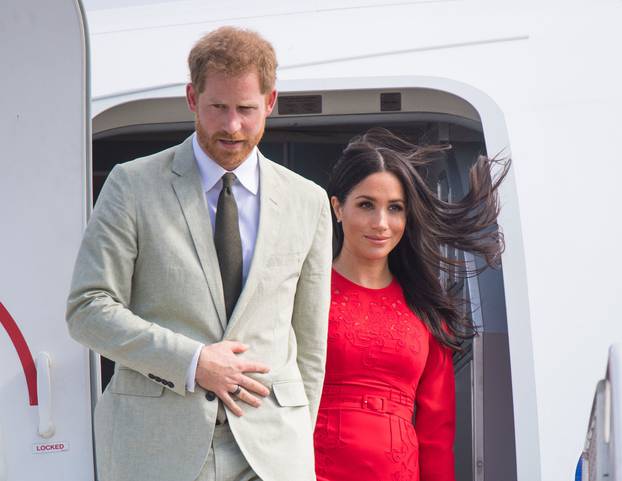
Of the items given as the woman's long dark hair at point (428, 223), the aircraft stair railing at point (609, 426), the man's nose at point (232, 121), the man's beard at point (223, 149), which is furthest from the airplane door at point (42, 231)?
the aircraft stair railing at point (609, 426)

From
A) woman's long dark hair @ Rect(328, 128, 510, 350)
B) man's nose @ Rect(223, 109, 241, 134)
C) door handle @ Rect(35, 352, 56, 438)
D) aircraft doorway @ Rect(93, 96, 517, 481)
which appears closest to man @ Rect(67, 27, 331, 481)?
man's nose @ Rect(223, 109, 241, 134)

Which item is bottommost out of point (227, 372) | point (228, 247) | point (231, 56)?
point (227, 372)

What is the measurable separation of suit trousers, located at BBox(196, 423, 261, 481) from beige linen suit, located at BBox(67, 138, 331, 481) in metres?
0.03

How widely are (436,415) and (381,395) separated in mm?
223

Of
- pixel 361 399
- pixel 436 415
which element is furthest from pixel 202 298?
pixel 436 415

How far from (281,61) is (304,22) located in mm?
297

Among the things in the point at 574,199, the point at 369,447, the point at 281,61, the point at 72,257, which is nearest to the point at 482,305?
the point at 574,199

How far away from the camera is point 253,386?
2.46m

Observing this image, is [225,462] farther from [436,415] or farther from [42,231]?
[436,415]

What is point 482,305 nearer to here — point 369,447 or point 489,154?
point 489,154

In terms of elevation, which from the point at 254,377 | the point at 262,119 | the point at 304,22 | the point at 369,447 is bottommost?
the point at 369,447

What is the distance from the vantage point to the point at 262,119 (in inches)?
97.0

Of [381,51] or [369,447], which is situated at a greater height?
[381,51]

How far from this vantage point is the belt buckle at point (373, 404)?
3398 millimetres
